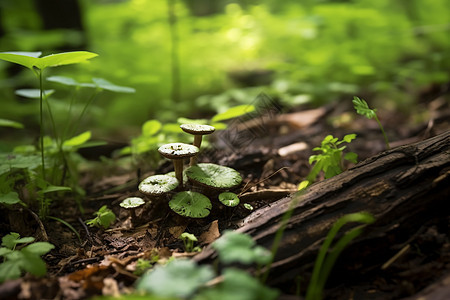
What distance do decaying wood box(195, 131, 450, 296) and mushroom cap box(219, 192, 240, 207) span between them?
23 cm

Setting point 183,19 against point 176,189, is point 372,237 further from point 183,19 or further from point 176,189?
point 183,19

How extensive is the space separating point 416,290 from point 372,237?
0.25 metres

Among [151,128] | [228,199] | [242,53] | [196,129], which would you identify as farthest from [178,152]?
[242,53]

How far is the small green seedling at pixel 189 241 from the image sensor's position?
156cm

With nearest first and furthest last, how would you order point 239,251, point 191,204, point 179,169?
point 239,251 → point 191,204 → point 179,169

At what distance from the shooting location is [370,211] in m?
1.46

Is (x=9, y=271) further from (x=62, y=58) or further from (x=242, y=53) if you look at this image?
(x=242, y=53)

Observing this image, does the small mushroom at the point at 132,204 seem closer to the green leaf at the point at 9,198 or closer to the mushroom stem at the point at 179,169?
the mushroom stem at the point at 179,169

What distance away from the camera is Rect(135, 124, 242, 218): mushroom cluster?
5.64 feet

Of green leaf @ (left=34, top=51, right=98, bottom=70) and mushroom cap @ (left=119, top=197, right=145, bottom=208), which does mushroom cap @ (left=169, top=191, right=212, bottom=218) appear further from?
green leaf @ (left=34, top=51, right=98, bottom=70)

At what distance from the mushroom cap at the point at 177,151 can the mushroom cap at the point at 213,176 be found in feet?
0.49

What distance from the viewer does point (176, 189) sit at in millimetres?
1930

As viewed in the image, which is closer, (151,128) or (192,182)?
(192,182)

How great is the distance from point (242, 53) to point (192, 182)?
535 cm
